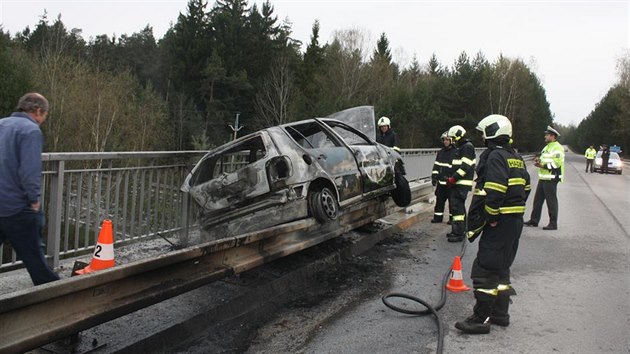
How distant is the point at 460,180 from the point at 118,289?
19.8ft

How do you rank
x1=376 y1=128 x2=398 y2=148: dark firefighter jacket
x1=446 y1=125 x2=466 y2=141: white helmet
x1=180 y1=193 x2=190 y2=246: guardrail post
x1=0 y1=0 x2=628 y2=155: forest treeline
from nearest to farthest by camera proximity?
x1=180 y1=193 x2=190 y2=246: guardrail post, x1=446 y1=125 x2=466 y2=141: white helmet, x1=376 y1=128 x2=398 y2=148: dark firefighter jacket, x1=0 y1=0 x2=628 y2=155: forest treeline

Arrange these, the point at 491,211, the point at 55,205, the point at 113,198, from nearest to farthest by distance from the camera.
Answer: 1. the point at 491,211
2. the point at 55,205
3. the point at 113,198

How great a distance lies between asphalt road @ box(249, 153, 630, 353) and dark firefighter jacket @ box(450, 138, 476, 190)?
3.37ft

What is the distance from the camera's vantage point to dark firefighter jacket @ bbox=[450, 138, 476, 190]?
7.74m

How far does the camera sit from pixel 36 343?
8.10ft

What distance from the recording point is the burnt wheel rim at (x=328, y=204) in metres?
5.45

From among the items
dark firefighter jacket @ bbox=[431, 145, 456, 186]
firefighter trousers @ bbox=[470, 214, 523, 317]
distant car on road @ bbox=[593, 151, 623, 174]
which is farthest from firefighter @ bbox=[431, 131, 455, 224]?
distant car on road @ bbox=[593, 151, 623, 174]

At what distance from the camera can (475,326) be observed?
406 cm

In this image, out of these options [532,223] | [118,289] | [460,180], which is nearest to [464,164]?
[460,180]

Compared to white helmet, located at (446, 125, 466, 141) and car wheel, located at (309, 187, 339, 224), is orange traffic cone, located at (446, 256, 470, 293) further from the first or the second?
white helmet, located at (446, 125, 466, 141)

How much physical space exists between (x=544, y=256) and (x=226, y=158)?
4.78 metres

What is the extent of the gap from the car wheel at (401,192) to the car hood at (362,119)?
0.77 meters

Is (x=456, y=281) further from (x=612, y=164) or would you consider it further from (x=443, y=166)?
(x=612, y=164)

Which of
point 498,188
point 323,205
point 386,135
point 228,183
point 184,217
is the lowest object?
point 184,217
